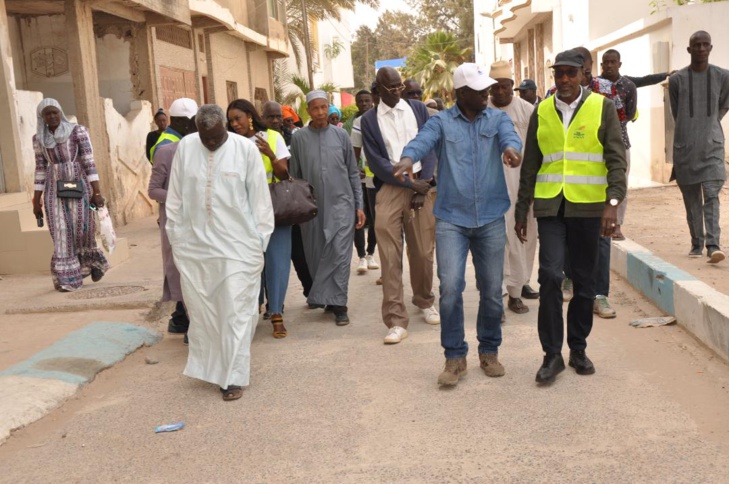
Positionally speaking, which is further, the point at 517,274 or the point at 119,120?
the point at 119,120

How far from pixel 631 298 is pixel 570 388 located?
265cm

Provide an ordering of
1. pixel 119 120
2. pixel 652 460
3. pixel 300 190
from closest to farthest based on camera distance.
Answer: pixel 652 460 < pixel 300 190 < pixel 119 120

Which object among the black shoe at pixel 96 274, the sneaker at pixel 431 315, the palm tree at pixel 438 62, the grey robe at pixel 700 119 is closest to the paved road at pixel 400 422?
the sneaker at pixel 431 315

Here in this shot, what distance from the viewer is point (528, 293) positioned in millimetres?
7332

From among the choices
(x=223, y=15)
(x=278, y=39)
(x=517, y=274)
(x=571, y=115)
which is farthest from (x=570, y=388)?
(x=278, y=39)

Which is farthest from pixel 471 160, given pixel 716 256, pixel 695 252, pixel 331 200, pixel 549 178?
pixel 695 252

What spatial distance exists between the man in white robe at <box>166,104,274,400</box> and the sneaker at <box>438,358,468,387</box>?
3.69 ft

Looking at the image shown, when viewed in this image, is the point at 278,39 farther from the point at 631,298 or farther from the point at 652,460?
the point at 652,460

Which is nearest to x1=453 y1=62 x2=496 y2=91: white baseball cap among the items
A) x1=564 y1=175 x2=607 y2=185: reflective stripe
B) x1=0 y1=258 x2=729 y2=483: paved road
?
x1=564 y1=175 x2=607 y2=185: reflective stripe

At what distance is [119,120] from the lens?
14.3 m

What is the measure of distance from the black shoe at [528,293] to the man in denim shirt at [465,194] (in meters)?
2.36

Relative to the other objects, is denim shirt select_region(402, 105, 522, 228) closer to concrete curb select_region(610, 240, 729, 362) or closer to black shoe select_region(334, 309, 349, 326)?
concrete curb select_region(610, 240, 729, 362)

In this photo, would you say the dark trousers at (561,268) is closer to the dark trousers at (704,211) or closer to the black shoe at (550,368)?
the black shoe at (550,368)

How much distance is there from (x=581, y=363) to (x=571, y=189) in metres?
1.01
